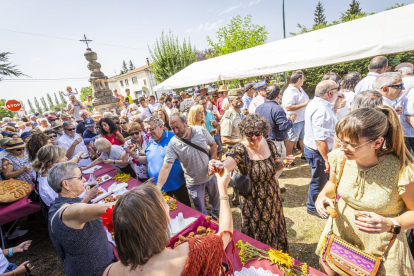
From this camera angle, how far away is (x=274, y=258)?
1.48 m

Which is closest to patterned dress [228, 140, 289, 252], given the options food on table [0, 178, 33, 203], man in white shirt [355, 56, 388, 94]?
man in white shirt [355, 56, 388, 94]

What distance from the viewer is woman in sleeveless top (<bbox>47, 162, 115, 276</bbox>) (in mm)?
1518

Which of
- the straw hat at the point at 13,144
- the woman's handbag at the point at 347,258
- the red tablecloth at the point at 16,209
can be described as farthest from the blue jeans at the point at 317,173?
the straw hat at the point at 13,144

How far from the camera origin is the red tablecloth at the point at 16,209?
2883 millimetres

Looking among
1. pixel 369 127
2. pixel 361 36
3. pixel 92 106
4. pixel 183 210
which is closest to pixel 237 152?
pixel 183 210

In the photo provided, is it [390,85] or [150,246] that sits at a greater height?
[390,85]

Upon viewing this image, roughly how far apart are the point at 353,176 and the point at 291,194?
8.78ft

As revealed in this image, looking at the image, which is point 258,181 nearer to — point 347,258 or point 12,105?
point 347,258

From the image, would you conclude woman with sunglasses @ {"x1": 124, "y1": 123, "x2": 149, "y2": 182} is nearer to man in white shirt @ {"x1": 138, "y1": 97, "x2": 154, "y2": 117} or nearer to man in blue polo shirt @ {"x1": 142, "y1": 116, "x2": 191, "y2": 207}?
man in blue polo shirt @ {"x1": 142, "y1": 116, "x2": 191, "y2": 207}

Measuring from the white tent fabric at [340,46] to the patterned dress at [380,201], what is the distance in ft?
11.4

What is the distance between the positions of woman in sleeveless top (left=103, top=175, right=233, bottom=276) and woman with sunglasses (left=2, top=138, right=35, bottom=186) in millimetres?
3787

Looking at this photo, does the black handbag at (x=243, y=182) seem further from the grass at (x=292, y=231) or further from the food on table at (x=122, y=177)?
the food on table at (x=122, y=177)

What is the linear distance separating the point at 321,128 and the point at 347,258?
5.99ft

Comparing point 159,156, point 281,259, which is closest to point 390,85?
point 281,259
